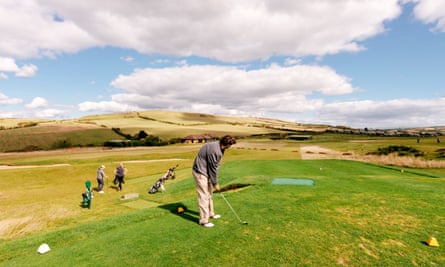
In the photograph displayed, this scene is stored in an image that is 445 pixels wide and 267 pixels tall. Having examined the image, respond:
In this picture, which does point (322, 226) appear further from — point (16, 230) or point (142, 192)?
point (142, 192)

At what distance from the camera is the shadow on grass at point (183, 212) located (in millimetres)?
10205

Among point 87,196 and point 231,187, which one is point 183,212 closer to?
point 231,187

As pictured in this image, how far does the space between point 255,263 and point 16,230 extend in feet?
50.7

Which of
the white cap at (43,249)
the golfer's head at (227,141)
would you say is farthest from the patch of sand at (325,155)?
the white cap at (43,249)

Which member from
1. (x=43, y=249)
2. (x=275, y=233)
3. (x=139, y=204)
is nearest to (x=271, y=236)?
(x=275, y=233)

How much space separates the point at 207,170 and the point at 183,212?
2849 mm

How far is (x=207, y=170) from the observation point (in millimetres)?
9477

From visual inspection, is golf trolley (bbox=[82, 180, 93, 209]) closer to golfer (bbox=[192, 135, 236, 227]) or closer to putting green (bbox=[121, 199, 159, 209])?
putting green (bbox=[121, 199, 159, 209])

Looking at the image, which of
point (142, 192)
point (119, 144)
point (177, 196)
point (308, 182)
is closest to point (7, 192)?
point (142, 192)

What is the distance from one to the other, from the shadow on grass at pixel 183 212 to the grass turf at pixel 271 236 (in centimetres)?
4

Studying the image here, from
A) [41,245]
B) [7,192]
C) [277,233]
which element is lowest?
[7,192]

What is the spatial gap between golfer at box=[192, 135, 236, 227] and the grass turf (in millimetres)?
606

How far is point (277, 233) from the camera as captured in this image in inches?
319

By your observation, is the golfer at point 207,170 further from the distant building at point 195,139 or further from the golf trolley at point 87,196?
the distant building at point 195,139
